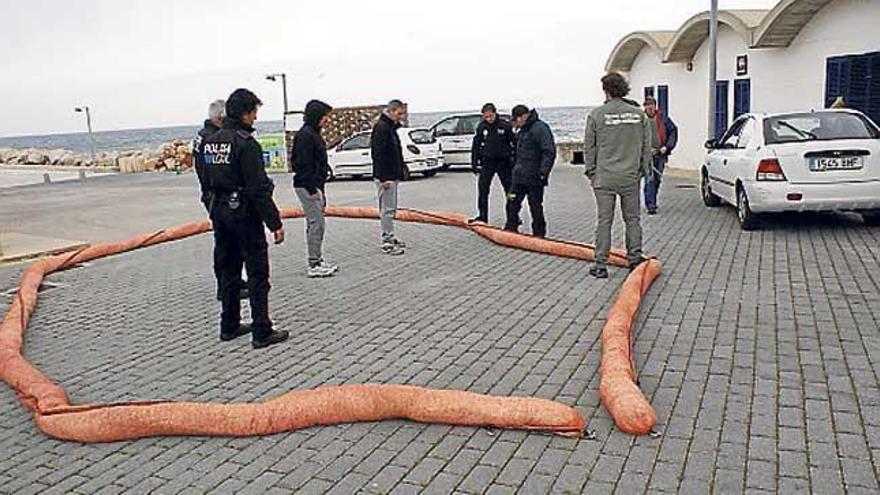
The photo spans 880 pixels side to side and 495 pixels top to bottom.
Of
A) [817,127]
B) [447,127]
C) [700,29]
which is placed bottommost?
[817,127]

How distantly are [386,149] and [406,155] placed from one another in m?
11.7

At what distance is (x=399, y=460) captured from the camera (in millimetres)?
4070

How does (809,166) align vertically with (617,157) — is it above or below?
below

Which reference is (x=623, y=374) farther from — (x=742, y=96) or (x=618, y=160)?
(x=742, y=96)

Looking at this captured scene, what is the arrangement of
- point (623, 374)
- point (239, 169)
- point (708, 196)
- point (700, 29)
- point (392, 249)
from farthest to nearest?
1. point (700, 29)
2. point (708, 196)
3. point (392, 249)
4. point (239, 169)
5. point (623, 374)

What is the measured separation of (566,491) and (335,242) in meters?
7.95

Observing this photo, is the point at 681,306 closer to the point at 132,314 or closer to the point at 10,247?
the point at 132,314

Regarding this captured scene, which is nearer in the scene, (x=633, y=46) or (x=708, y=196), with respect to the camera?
(x=708, y=196)

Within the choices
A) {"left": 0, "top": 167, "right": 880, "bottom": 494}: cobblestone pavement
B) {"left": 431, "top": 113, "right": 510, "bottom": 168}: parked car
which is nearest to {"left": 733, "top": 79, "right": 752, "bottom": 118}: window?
{"left": 431, "top": 113, "right": 510, "bottom": 168}: parked car

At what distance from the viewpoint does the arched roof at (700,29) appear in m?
16.7

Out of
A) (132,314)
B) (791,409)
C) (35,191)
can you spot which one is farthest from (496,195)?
(35,191)

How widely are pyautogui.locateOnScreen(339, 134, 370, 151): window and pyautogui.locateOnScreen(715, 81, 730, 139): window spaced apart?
9.41 meters

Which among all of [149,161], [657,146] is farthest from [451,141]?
[149,161]

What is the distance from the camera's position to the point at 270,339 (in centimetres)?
620
